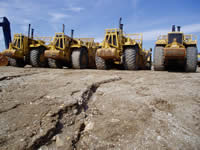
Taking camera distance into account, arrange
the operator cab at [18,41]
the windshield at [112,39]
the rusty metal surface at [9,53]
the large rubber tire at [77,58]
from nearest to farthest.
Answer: the windshield at [112,39]
the rusty metal surface at [9,53]
the large rubber tire at [77,58]
the operator cab at [18,41]

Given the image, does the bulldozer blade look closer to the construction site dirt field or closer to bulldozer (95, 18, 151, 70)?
bulldozer (95, 18, 151, 70)

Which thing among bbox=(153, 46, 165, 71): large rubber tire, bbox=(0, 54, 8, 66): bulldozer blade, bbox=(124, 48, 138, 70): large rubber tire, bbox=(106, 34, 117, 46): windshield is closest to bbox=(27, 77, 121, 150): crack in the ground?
bbox=(124, 48, 138, 70): large rubber tire

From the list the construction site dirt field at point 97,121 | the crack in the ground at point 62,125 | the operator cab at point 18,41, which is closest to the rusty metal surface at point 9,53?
the operator cab at point 18,41

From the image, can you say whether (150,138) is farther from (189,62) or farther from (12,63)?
(12,63)

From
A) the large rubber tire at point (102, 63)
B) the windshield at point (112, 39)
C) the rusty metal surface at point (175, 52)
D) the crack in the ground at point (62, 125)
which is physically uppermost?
the windshield at point (112, 39)

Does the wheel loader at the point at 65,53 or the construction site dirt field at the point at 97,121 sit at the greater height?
the wheel loader at the point at 65,53

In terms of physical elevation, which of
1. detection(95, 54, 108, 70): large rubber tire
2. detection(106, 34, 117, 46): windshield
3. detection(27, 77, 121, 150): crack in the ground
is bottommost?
detection(27, 77, 121, 150): crack in the ground

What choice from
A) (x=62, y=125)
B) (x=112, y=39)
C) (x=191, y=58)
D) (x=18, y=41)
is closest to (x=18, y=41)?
(x=18, y=41)

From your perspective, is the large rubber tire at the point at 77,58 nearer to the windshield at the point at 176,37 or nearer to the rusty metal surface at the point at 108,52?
the rusty metal surface at the point at 108,52

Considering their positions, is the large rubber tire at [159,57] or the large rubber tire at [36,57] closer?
the large rubber tire at [159,57]

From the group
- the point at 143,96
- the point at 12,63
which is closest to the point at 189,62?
the point at 143,96

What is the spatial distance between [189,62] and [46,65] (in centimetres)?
743

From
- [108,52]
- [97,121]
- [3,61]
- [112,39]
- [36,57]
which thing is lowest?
[97,121]

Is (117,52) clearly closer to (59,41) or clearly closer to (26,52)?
(59,41)
